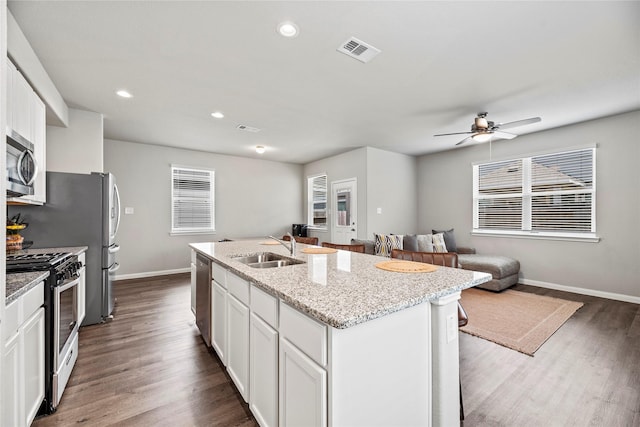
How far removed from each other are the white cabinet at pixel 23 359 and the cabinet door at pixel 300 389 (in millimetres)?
1154

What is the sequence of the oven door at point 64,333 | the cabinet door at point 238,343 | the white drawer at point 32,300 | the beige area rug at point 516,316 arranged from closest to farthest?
1. the white drawer at point 32,300
2. the cabinet door at point 238,343
3. the oven door at point 64,333
4. the beige area rug at point 516,316

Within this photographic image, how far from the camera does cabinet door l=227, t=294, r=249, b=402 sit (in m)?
1.64

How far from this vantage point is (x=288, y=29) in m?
2.05

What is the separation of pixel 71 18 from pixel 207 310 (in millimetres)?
2386

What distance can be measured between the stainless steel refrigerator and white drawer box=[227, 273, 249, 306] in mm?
2031

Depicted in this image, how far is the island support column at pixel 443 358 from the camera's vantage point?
1314mm

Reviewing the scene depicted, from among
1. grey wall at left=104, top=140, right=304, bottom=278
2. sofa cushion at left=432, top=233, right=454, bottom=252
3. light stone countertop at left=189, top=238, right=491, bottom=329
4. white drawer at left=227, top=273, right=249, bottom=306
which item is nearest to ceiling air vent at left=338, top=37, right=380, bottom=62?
light stone countertop at left=189, top=238, right=491, bottom=329

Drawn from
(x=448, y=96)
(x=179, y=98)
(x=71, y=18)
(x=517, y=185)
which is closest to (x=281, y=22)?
(x=71, y=18)

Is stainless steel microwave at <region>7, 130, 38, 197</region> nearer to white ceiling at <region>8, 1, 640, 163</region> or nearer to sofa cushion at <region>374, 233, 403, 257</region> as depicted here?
white ceiling at <region>8, 1, 640, 163</region>

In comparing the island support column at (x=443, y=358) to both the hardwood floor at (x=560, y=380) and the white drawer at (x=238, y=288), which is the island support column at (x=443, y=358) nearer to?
the hardwood floor at (x=560, y=380)

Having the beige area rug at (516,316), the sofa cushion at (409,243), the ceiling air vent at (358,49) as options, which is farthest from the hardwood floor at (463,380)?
the ceiling air vent at (358,49)

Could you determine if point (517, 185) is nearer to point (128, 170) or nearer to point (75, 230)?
point (75, 230)

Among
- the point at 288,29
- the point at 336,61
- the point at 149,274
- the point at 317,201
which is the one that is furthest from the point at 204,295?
the point at 317,201

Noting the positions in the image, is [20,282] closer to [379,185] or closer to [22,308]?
[22,308]
